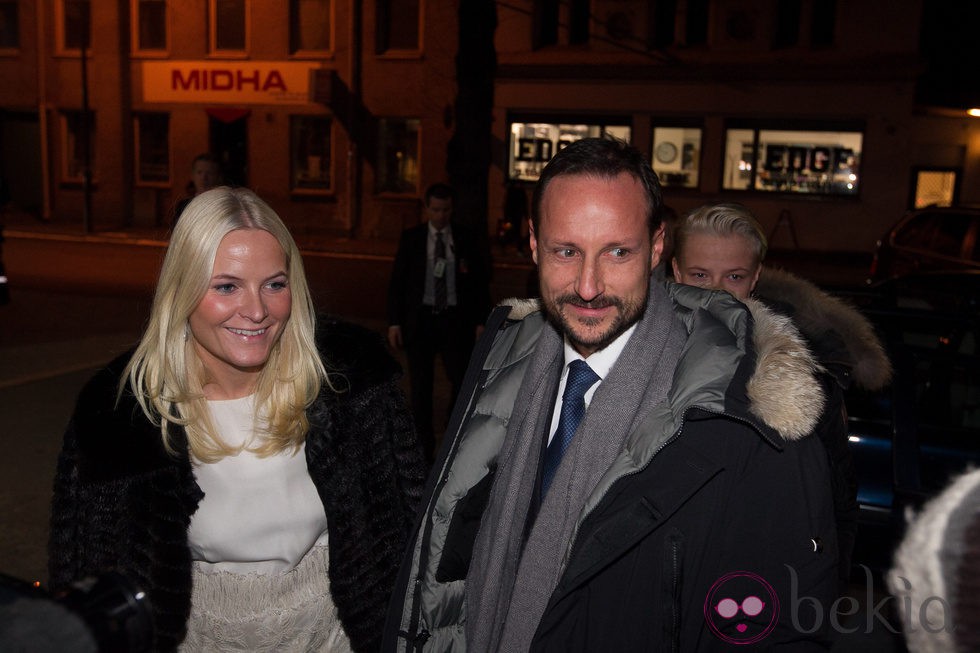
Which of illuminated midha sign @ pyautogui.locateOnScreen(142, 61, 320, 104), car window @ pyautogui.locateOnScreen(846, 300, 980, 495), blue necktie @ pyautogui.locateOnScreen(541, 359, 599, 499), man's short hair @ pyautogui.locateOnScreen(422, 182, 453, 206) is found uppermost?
illuminated midha sign @ pyautogui.locateOnScreen(142, 61, 320, 104)

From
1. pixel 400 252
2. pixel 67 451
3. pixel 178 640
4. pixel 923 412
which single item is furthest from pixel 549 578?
pixel 400 252

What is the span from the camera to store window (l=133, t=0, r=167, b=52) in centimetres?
2623

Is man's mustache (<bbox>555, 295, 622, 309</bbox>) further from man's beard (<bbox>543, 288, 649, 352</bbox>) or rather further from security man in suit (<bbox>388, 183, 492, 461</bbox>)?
security man in suit (<bbox>388, 183, 492, 461</bbox>)

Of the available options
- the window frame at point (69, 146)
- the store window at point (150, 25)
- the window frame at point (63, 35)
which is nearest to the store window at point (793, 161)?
the store window at point (150, 25)

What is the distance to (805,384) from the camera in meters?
1.79

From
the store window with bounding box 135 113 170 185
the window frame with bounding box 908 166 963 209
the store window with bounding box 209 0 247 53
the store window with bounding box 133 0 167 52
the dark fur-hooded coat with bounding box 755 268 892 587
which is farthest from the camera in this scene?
the store window with bounding box 135 113 170 185

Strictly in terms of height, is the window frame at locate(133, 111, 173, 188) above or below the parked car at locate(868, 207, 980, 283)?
above

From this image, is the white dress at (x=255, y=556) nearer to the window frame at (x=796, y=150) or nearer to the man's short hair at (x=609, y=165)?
the man's short hair at (x=609, y=165)

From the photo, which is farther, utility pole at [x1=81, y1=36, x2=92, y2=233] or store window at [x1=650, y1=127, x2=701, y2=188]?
store window at [x1=650, y1=127, x2=701, y2=188]

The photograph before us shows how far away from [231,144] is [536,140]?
31.7 ft

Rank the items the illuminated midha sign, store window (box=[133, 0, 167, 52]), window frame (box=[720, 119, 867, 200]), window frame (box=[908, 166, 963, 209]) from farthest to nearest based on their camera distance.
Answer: store window (box=[133, 0, 167, 52])
the illuminated midha sign
window frame (box=[720, 119, 867, 200])
window frame (box=[908, 166, 963, 209])

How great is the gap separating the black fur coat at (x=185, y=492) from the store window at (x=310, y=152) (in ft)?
78.0

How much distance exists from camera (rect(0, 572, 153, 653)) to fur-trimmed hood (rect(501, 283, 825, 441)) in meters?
1.20

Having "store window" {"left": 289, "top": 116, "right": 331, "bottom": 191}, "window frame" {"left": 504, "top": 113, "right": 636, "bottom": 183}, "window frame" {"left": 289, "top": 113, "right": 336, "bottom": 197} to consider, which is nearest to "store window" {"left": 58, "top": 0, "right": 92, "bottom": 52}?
"window frame" {"left": 289, "top": 113, "right": 336, "bottom": 197}
